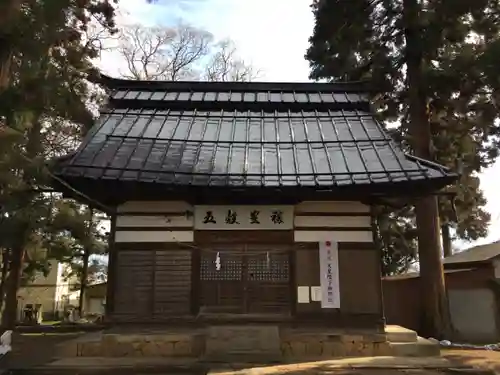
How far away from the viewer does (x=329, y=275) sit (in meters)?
10.0

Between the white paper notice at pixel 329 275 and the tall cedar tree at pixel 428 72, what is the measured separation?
558 cm

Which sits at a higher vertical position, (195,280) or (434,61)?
(434,61)

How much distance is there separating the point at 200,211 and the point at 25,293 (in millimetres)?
40282

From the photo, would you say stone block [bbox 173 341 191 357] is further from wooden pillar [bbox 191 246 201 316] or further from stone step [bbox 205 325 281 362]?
wooden pillar [bbox 191 246 201 316]

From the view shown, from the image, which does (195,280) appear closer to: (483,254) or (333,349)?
(333,349)

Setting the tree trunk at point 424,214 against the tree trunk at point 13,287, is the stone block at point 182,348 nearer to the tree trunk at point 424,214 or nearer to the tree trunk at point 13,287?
the tree trunk at point 424,214

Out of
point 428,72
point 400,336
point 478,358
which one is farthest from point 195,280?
point 428,72

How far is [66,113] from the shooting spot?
1153 cm

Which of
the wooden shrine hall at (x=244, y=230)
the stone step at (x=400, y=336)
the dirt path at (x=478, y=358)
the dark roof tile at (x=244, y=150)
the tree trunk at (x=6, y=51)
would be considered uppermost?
the tree trunk at (x=6, y=51)

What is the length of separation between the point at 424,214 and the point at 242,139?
6.62m

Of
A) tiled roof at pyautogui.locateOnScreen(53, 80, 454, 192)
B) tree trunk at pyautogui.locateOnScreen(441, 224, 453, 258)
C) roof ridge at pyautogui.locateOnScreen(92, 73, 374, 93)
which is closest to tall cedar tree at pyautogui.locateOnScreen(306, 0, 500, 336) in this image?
roof ridge at pyautogui.locateOnScreen(92, 73, 374, 93)

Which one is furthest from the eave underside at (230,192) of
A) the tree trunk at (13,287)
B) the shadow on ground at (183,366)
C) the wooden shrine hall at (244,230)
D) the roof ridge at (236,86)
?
the tree trunk at (13,287)

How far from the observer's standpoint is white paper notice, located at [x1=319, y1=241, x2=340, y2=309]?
9.96m

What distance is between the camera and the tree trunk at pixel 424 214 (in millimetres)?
14078
